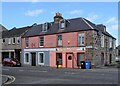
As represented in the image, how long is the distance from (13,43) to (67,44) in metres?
15.7

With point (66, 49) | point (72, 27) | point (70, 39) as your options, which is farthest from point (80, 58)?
point (72, 27)

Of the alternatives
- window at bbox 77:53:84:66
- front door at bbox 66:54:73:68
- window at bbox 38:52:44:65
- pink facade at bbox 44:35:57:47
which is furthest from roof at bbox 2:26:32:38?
window at bbox 77:53:84:66

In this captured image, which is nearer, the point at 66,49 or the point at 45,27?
the point at 66,49

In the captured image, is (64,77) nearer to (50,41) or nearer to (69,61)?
(69,61)

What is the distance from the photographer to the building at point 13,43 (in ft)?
161

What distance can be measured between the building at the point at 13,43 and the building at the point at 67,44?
1804mm

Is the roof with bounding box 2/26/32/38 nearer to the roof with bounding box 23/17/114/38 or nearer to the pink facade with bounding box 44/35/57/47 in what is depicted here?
the roof with bounding box 23/17/114/38

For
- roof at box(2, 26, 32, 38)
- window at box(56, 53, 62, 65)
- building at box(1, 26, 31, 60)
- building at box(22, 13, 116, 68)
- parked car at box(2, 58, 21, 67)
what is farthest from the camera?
roof at box(2, 26, 32, 38)

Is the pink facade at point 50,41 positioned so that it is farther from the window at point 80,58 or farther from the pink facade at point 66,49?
the window at point 80,58

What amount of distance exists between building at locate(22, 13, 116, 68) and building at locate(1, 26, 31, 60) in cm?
180

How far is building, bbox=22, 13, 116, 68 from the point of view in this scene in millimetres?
36812

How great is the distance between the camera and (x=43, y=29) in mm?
44469

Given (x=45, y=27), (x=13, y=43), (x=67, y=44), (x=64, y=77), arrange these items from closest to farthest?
(x=64, y=77) → (x=67, y=44) → (x=45, y=27) → (x=13, y=43)

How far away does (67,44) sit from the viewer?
39.0 m
